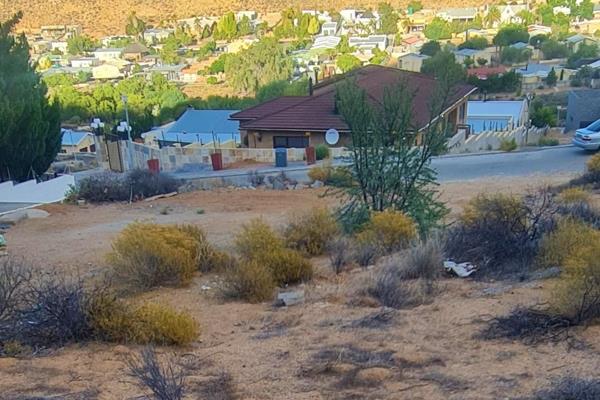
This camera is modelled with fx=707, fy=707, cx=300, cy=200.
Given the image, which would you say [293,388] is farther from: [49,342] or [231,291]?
[231,291]

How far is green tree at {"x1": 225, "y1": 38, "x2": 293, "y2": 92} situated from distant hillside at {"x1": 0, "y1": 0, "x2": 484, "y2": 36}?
77.2 metres

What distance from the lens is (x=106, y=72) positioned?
98.4 metres

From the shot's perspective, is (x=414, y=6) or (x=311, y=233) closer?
(x=311, y=233)

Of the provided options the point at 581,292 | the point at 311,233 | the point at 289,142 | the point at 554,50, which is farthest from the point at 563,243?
the point at 554,50

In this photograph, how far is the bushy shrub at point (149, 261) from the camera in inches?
404

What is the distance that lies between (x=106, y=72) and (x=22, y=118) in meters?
76.8

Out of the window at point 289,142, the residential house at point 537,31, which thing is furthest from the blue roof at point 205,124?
the residential house at point 537,31

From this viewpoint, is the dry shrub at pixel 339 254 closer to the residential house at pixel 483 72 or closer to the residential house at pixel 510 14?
the residential house at pixel 483 72

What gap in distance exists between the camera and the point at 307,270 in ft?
33.9

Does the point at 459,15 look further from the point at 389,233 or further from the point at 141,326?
the point at 141,326

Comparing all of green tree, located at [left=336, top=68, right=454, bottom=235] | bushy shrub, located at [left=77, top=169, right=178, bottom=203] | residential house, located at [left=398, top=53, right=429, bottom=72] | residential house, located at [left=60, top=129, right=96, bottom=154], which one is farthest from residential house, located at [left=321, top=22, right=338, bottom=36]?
green tree, located at [left=336, top=68, right=454, bottom=235]

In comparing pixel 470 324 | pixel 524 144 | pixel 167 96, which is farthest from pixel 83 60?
pixel 470 324

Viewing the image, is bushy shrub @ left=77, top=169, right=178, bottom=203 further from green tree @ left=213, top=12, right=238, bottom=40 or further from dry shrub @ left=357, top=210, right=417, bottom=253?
green tree @ left=213, top=12, right=238, bottom=40

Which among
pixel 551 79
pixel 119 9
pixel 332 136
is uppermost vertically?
pixel 119 9
